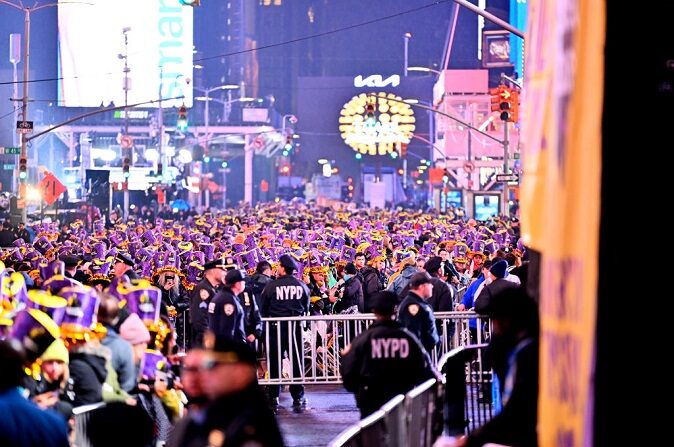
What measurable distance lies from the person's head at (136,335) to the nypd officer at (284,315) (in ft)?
25.9

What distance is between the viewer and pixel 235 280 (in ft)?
52.9

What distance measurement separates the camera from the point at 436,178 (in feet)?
280

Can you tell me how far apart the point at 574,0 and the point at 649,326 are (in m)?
1.01

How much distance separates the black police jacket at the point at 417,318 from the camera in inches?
538

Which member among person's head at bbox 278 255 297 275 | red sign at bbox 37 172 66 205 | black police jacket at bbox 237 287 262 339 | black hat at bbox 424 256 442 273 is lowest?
black police jacket at bbox 237 287 262 339

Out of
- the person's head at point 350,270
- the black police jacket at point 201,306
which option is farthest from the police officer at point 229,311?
the person's head at point 350,270

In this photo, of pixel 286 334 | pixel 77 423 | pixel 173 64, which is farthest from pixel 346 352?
pixel 173 64

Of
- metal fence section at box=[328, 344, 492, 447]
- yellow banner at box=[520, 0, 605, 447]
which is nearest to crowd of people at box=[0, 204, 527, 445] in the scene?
metal fence section at box=[328, 344, 492, 447]

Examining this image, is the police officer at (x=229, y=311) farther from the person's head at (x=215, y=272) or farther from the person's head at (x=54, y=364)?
the person's head at (x=54, y=364)

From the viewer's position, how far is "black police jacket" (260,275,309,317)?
18609mm

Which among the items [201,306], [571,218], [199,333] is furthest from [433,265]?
[571,218]

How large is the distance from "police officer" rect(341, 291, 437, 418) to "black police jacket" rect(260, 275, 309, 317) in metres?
7.21

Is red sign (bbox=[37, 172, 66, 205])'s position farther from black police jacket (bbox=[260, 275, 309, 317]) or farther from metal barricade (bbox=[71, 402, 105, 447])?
metal barricade (bbox=[71, 402, 105, 447])

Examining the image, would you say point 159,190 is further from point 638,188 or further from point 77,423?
point 638,188
